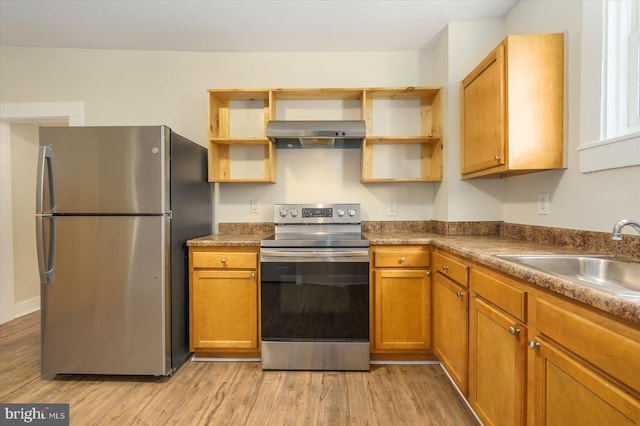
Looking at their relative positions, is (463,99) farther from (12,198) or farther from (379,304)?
(12,198)

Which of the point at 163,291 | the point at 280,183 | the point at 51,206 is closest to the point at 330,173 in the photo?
the point at 280,183

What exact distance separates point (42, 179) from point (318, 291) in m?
1.87

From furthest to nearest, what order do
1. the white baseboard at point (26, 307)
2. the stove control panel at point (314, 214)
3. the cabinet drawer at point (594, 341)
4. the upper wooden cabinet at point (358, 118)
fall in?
the white baseboard at point (26, 307) < the upper wooden cabinet at point (358, 118) < the stove control panel at point (314, 214) < the cabinet drawer at point (594, 341)

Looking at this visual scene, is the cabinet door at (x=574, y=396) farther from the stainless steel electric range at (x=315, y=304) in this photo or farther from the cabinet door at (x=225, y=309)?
the cabinet door at (x=225, y=309)

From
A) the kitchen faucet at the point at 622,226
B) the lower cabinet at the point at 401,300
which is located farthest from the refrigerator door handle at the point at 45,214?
the kitchen faucet at the point at 622,226

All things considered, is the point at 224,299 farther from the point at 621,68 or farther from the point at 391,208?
the point at 621,68

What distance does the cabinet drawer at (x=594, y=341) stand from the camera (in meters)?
0.71

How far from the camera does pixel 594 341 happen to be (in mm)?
810

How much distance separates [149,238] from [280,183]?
46.3 inches

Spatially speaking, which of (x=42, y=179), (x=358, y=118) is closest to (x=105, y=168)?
(x=42, y=179)

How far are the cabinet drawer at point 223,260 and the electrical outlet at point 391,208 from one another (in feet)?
4.15

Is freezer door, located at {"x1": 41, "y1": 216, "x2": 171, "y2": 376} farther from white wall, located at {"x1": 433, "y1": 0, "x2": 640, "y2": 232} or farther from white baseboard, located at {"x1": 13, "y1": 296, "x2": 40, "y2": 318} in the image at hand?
white wall, located at {"x1": 433, "y1": 0, "x2": 640, "y2": 232}

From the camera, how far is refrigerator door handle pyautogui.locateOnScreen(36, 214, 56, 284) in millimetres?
1854

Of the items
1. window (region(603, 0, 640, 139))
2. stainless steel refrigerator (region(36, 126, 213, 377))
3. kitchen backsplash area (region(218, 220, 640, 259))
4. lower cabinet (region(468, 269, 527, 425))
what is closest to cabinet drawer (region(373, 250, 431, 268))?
kitchen backsplash area (region(218, 220, 640, 259))
